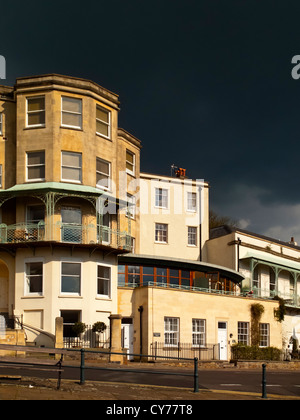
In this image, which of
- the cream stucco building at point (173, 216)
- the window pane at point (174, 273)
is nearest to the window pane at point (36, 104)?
the window pane at point (174, 273)

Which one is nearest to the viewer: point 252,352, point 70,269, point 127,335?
point 70,269

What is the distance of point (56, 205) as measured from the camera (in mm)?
34281

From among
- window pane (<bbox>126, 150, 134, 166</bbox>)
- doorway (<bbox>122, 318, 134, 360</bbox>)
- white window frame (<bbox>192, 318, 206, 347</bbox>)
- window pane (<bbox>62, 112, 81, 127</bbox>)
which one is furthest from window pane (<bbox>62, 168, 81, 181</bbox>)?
white window frame (<bbox>192, 318, 206, 347</bbox>)

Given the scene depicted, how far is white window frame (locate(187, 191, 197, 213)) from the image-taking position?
50969 millimetres

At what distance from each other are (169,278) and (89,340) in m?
8.48

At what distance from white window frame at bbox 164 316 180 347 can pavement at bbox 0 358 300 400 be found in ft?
54.0

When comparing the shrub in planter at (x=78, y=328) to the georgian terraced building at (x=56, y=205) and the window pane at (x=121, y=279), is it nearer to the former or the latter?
the georgian terraced building at (x=56, y=205)

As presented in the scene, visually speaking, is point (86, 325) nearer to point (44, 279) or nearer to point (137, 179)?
point (44, 279)

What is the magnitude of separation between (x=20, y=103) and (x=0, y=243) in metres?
8.11

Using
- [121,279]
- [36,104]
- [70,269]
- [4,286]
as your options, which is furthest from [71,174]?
[4,286]

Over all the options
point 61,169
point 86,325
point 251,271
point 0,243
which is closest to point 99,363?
point 86,325

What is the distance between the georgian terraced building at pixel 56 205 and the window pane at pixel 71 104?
57 millimetres

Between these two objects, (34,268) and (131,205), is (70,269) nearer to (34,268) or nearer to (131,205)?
(34,268)

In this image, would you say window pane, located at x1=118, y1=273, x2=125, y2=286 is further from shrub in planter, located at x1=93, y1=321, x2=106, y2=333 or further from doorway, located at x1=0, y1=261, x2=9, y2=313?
doorway, located at x1=0, y1=261, x2=9, y2=313
